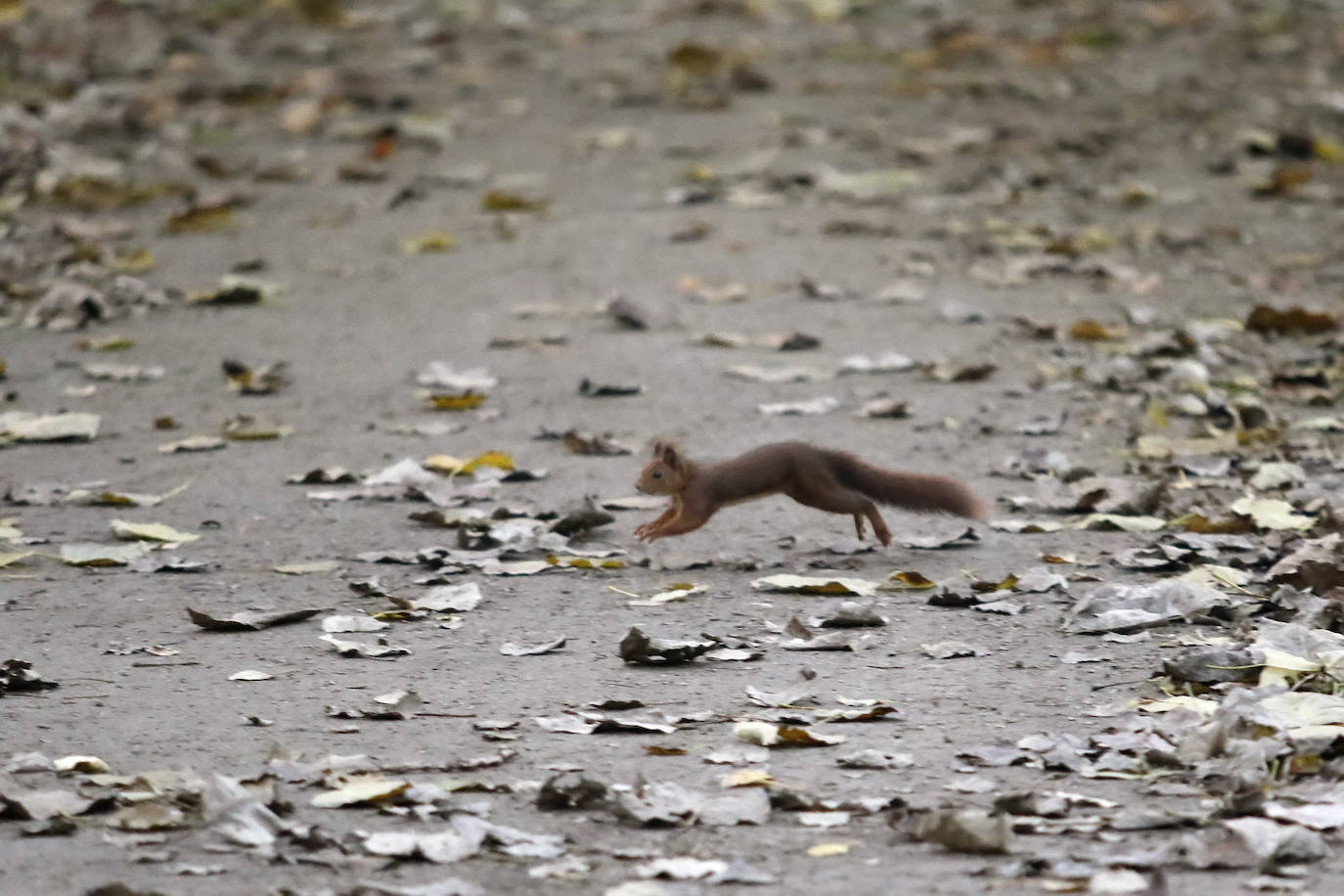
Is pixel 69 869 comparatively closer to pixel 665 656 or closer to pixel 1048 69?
pixel 665 656

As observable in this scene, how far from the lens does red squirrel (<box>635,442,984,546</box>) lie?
17.4 feet

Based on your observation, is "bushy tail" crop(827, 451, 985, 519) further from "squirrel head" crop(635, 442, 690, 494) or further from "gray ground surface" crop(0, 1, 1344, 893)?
"squirrel head" crop(635, 442, 690, 494)

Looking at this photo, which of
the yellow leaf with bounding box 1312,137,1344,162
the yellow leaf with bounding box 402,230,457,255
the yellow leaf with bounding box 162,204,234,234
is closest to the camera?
the yellow leaf with bounding box 402,230,457,255

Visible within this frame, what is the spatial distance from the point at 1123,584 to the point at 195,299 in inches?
206

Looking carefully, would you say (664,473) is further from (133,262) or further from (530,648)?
(133,262)

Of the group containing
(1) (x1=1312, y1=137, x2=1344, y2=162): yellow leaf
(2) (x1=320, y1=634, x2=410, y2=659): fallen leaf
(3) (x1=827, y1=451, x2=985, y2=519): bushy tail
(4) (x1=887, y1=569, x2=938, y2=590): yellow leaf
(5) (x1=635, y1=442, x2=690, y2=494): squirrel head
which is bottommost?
(4) (x1=887, y1=569, x2=938, y2=590): yellow leaf

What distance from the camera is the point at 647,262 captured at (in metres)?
9.23

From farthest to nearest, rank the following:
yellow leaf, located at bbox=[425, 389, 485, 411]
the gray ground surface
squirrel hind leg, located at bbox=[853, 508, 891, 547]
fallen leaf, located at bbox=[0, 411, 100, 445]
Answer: yellow leaf, located at bbox=[425, 389, 485, 411] → fallen leaf, located at bbox=[0, 411, 100, 445] → squirrel hind leg, located at bbox=[853, 508, 891, 547] → the gray ground surface

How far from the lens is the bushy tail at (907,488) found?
5277mm

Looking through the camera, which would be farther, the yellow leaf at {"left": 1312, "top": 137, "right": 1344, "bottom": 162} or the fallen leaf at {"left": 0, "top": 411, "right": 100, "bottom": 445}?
the yellow leaf at {"left": 1312, "top": 137, "right": 1344, "bottom": 162}

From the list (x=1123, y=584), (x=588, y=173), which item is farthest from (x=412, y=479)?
(x=588, y=173)

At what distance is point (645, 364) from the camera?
754 cm

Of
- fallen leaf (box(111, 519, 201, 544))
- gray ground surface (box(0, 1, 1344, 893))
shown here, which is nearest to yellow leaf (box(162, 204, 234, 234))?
gray ground surface (box(0, 1, 1344, 893))

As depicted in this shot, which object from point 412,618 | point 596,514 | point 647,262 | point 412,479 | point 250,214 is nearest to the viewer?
point 412,618
